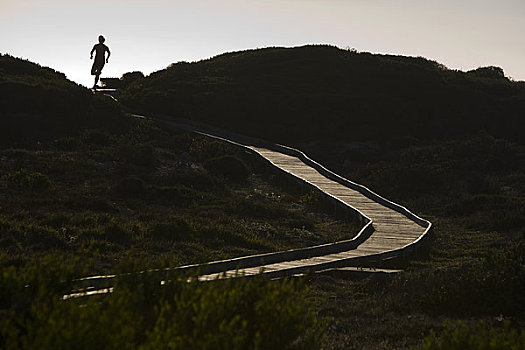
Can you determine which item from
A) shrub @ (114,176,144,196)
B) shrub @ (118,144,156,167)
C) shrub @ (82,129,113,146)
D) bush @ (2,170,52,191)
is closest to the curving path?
shrub @ (118,144,156,167)

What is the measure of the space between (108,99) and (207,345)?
4035cm

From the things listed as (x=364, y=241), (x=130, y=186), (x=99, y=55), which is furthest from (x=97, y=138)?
(x=364, y=241)

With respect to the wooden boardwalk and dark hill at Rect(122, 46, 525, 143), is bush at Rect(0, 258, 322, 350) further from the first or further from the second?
dark hill at Rect(122, 46, 525, 143)

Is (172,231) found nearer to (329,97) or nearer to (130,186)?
(130,186)

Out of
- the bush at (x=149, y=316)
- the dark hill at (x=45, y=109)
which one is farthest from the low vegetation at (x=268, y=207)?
the dark hill at (x=45, y=109)

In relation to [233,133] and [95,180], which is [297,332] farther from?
[233,133]

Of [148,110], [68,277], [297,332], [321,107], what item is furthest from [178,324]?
[321,107]

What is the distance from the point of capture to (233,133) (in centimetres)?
4600

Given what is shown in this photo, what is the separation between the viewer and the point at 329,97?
5522 cm

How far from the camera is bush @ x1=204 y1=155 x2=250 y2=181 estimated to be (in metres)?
35.4

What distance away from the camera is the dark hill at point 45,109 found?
37500mm

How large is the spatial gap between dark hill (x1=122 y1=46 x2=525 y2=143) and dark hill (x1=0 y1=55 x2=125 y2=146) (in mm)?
5803

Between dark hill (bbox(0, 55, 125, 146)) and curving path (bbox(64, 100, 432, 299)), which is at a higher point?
dark hill (bbox(0, 55, 125, 146))

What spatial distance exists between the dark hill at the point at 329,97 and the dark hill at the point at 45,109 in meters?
5.80
